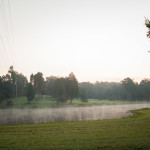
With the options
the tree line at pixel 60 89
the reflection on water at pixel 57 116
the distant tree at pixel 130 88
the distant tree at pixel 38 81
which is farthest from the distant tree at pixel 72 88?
the distant tree at pixel 130 88

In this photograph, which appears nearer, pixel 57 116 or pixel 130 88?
pixel 57 116

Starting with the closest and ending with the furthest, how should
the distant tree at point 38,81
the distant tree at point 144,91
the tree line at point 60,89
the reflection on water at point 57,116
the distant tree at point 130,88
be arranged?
the reflection on water at point 57,116, the tree line at point 60,89, the distant tree at point 38,81, the distant tree at point 130,88, the distant tree at point 144,91

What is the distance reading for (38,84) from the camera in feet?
312

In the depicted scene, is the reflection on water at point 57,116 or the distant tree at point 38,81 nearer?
the reflection on water at point 57,116

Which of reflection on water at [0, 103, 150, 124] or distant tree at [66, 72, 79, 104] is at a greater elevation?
distant tree at [66, 72, 79, 104]

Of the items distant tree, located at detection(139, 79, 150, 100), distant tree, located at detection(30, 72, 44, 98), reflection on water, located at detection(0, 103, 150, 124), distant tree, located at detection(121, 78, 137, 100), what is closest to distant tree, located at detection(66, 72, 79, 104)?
distant tree, located at detection(30, 72, 44, 98)

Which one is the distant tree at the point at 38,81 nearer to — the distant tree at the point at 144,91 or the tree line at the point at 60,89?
the tree line at the point at 60,89

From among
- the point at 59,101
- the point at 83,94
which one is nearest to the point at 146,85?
the point at 83,94

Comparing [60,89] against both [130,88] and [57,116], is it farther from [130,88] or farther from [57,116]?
→ [130,88]

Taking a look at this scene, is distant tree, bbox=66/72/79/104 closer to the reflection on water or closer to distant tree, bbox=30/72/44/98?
distant tree, bbox=30/72/44/98

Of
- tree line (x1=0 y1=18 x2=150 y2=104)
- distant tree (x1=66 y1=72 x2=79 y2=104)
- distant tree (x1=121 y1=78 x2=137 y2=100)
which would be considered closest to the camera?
tree line (x1=0 y1=18 x2=150 y2=104)

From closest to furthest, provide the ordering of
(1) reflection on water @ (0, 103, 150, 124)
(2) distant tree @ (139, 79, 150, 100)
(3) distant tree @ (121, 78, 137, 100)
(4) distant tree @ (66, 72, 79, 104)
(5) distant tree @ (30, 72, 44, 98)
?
(1) reflection on water @ (0, 103, 150, 124), (4) distant tree @ (66, 72, 79, 104), (5) distant tree @ (30, 72, 44, 98), (3) distant tree @ (121, 78, 137, 100), (2) distant tree @ (139, 79, 150, 100)

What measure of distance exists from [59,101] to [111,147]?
232ft

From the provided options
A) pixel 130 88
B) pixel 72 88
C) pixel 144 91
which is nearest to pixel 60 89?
pixel 72 88
